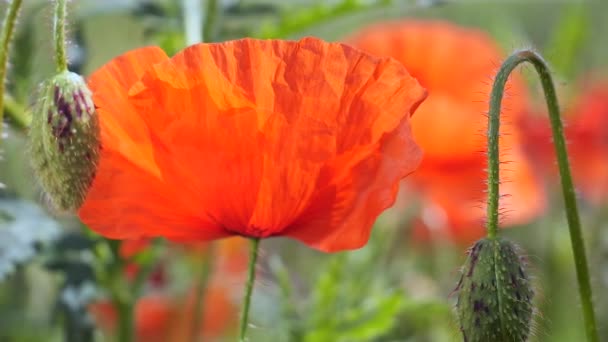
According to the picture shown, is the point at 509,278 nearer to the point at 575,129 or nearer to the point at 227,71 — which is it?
the point at 227,71

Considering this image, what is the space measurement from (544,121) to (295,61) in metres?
1.33

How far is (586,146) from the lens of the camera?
2564 millimetres

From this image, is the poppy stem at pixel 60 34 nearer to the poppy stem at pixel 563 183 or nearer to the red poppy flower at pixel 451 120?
the poppy stem at pixel 563 183

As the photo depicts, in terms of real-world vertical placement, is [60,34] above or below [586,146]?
below

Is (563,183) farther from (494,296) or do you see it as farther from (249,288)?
(249,288)

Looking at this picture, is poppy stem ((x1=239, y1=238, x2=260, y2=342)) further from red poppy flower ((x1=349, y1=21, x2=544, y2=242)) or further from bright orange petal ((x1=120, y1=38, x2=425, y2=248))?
red poppy flower ((x1=349, y1=21, x2=544, y2=242))

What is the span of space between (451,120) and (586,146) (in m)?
0.66

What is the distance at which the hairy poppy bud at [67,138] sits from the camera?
1.01 m

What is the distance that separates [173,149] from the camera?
1.02m

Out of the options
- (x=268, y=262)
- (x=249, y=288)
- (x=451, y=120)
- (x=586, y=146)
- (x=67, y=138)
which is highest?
(x=586, y=146)

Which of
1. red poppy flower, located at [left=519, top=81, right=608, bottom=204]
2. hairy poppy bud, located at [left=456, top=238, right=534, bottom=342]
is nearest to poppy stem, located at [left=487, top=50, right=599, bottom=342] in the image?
hairy poppy bud, located at [left=456, top=238, right=534, bottom=342]

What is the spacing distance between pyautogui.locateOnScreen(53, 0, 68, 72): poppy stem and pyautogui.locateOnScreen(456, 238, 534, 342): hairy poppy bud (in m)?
0.36

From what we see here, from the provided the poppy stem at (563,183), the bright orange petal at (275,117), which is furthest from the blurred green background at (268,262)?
the bright orange petal at (275,117)

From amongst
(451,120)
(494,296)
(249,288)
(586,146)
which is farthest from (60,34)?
(586,146)
